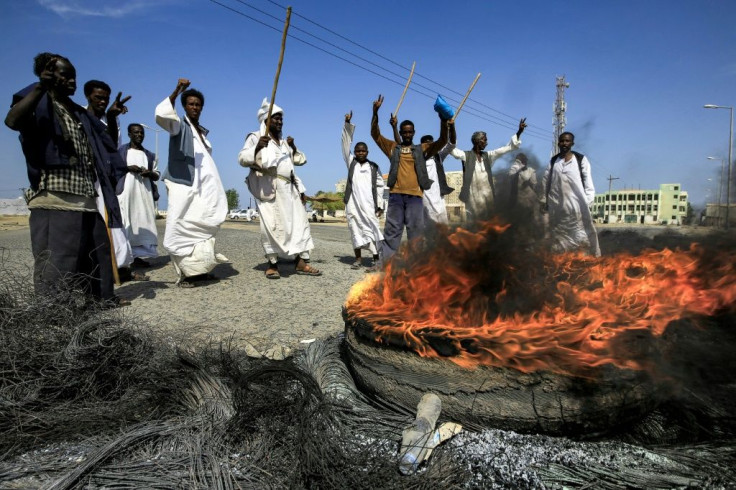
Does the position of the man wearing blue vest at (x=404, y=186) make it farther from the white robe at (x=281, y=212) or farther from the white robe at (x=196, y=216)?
the white robe at (x=196, y=216)

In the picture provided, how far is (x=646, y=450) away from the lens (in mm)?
2057

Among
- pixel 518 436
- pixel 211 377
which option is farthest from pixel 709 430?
pixel 211 377

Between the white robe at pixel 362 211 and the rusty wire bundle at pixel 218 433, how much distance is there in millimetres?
5432

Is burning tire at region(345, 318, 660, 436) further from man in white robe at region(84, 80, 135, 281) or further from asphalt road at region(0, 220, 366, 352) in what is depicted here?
man in white robe at region(84, 80, 135, 281)

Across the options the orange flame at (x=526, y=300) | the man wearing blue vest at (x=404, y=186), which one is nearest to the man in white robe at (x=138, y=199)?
→ the man wearing blue vest at (x=404, y=186)

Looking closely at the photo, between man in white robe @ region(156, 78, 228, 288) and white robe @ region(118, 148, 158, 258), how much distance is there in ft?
6.15

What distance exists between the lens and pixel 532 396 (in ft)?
7.31

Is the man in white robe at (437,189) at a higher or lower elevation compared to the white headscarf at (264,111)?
lower

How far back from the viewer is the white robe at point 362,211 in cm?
855

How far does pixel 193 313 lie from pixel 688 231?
15.9 feet

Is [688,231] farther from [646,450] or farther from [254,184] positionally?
[254,184]

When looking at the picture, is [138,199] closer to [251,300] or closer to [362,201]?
[251,300]

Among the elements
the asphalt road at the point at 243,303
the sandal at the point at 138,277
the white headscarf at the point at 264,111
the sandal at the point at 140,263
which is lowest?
the asphalt road at the point at 243,303

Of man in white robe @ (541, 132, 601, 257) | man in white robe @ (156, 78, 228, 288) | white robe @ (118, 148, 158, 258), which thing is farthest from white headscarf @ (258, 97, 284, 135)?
man in white robe @ (541, 132, 601, 257)
